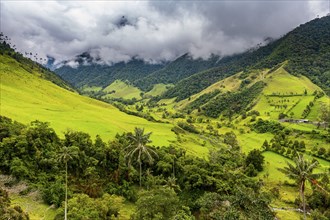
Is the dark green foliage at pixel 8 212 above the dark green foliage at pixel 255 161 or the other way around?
the other way around

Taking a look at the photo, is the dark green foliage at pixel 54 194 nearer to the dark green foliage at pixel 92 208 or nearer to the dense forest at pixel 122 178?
the dense forest at pixel 122 178

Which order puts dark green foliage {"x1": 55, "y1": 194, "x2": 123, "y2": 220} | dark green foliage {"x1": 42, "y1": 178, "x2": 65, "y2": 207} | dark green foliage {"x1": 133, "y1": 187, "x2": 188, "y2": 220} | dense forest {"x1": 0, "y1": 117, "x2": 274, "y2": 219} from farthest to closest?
dark green foliage {"x1": 42, "y1": 178, "x2": 65, "y2": 207} < dense forest {"x1": 0, "y1": 117, "x2": 274, "y2": 219} < dark green foliage {"x1": 133, "y1": 187, "x2": 188, "y2": 220} < dark green foliage {"x1": 55, "y1": 194, "x2": 123, "y2": 220}

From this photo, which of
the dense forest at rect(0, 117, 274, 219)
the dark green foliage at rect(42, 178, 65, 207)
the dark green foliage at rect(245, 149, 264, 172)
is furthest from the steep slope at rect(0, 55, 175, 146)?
the dark green foliage at rect(42, 178, 65, 207)

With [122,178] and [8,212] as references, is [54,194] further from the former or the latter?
[122,178]

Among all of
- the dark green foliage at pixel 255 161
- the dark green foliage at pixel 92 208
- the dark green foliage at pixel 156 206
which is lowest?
the dark green foliage at pixel 92 208

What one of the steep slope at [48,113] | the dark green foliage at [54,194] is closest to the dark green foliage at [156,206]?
the dark green foliage at [54,194]

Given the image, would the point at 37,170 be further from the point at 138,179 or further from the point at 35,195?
the point at 138,179

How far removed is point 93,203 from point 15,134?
32.6m

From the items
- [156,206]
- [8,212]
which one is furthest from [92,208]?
[8,212]

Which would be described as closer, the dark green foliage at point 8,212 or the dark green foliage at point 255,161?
the dark green foliage at point 8,212

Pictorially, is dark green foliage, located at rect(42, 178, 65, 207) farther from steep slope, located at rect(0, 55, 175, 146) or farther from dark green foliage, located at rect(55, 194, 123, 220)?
steep slope, located at rect(0, 55, 175, 146)

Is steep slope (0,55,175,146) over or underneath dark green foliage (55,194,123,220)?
over

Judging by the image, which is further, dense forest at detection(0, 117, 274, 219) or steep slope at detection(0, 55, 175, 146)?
steep slope at detection(0, 55, 175, 146)

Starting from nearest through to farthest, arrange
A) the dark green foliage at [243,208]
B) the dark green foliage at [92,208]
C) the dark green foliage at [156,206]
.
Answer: the dark green foliage at [92,208] < the dark green foliage at [156,206] < the dark green foliage at [243,208]
